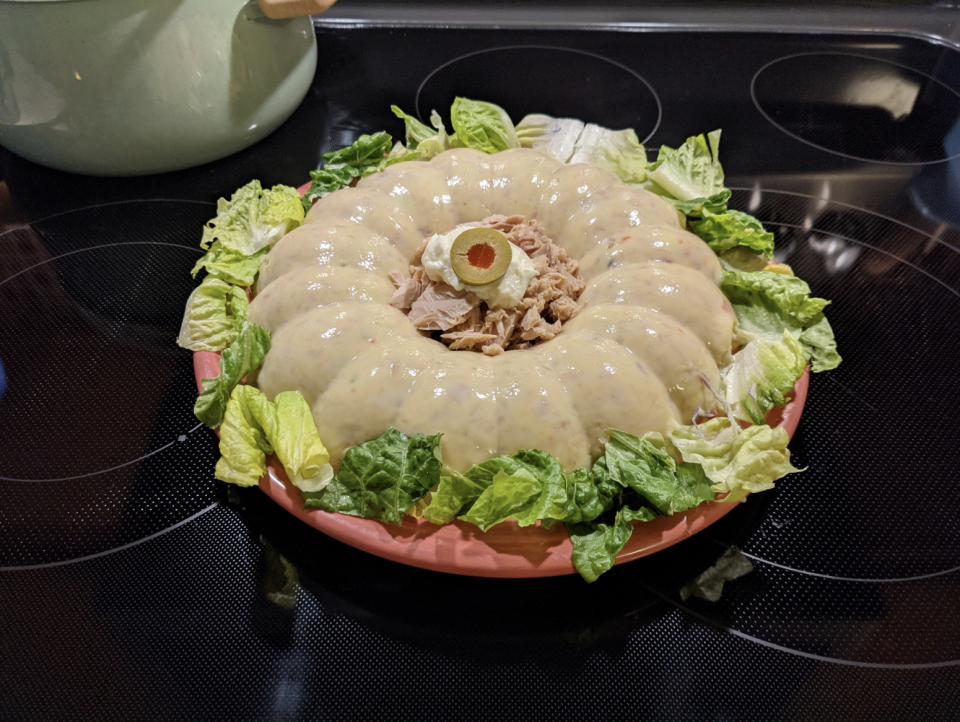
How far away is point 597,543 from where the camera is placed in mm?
1775

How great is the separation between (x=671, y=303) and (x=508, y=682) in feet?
4.01

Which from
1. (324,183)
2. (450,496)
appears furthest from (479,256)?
(324,183)

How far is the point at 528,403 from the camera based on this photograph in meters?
1.89

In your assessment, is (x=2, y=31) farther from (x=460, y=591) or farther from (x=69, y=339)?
(x=460, y=591)

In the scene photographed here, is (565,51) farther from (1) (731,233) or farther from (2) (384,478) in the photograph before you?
(2) (384,478)

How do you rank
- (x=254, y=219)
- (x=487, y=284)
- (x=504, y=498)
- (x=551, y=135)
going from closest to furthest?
1. (x=504, y=498)
2. (x=487, y=284)
3. (x=254, y=219)
4. (x=551, y=135)

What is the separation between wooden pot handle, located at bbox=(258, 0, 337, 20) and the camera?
2766mm

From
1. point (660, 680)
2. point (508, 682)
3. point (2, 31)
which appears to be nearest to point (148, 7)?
point (2, 31)

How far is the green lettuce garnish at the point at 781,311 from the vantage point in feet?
7.77

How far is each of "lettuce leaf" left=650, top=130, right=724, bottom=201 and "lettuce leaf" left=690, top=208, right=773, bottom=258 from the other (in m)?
0.20

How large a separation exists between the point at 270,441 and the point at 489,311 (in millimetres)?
814

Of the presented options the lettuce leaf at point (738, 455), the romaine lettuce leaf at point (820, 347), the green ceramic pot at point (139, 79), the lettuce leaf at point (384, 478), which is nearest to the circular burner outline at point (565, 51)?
the green ceramic pot at point (139, 79)

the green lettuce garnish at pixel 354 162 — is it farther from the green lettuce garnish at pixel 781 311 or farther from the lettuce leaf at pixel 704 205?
the green lettuce garnish at pixel 781 311

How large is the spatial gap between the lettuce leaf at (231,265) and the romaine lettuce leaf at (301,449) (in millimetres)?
747
